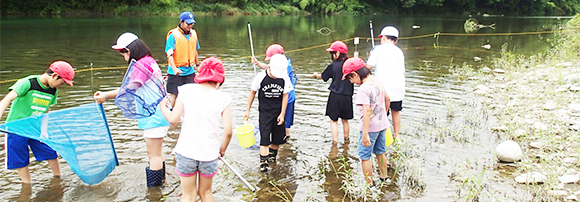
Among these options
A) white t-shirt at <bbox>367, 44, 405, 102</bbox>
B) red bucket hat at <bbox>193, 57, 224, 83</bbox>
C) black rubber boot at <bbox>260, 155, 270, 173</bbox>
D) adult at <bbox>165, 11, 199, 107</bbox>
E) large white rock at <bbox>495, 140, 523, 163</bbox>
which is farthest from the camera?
adult at <bbox>165, 11, 199, 107</bbox>

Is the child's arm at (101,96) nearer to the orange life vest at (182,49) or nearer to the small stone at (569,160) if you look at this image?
the orange life vest at (182,49)

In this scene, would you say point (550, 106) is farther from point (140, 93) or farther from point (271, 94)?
point (140, 93)

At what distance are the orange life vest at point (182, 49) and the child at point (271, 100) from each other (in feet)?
6.21

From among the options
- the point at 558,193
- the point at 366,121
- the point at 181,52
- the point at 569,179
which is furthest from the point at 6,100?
the point at 569,179

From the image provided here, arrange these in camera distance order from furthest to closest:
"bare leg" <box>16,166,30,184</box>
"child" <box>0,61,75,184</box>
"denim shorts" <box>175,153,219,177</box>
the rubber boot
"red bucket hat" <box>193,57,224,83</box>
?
the rubber boot → "bare leg" <box>16,166,30,184</box> → "child" <box>0,61,75,184</box> → "denim shorts" <box>175,153,219,177</box> → "red bucket hat" <box>193,57,224,83</box>

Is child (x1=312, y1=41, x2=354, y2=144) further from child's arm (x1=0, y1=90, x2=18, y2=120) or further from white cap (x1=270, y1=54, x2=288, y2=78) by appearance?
child's arm (x1=0, y1=90, x2=18, y2=120)

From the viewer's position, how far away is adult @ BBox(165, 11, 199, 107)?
668 centimetres

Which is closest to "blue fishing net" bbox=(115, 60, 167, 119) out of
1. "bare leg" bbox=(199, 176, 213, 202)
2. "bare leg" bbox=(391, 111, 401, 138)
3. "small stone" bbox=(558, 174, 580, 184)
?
"bare leg" bbox=(199, 176, 213, 202)

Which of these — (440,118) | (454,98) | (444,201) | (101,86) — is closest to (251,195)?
(444,201)

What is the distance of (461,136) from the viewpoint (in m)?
6.73

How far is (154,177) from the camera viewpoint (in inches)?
192

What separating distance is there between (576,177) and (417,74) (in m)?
7.65

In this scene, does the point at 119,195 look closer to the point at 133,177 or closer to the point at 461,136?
the point at 133,177

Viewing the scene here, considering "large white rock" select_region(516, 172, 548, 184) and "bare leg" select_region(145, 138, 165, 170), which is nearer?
"bare leg" select_region(145, 138, 165, 170)
